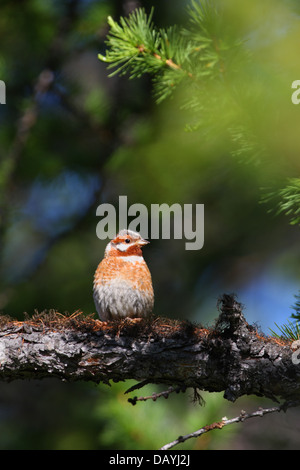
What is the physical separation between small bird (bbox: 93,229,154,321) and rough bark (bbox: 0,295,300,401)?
844 millimetres

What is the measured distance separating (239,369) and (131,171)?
11.8 feet

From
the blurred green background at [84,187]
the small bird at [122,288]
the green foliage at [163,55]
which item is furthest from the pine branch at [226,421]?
the blurred green background at [84,187]

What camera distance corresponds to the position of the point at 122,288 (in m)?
4.30

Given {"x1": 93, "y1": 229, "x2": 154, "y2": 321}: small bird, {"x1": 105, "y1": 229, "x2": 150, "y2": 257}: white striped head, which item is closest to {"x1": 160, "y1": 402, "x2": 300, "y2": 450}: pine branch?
{"x1": 93, "y1": 229, "x2": 154, "y2": 321}: small bird

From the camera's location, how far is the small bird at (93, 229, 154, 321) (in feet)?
14.0

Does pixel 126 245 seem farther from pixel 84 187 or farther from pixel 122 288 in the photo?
pixel 84 187

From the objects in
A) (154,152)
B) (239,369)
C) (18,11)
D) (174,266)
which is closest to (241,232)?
(174,266)

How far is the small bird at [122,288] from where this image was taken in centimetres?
428

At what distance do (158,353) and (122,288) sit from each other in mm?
1234

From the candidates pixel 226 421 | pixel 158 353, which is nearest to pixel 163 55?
pixel 158 353

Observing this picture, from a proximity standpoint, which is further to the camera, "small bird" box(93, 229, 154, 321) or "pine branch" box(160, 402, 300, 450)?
"small bird" box(93, 229, 154, 321)

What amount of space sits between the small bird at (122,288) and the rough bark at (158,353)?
0.84m

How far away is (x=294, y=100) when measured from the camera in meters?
2.67

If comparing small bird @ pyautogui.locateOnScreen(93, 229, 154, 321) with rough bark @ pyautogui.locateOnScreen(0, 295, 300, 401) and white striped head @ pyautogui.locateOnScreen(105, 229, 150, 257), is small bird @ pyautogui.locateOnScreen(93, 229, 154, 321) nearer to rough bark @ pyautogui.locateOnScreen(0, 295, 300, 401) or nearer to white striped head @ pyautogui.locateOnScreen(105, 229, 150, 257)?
white striped head @ pyautogui.locateOnScreen(105, 229, 150, 257)
